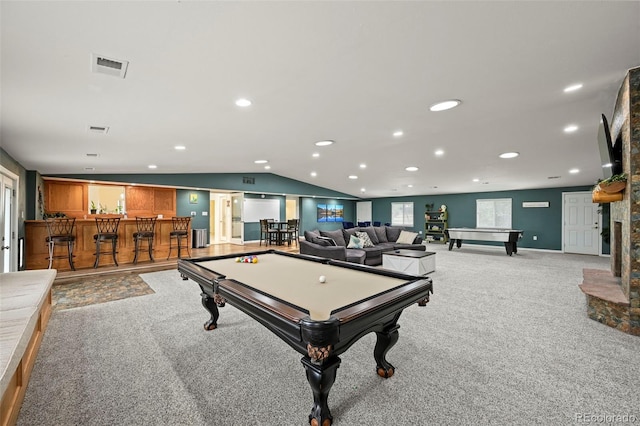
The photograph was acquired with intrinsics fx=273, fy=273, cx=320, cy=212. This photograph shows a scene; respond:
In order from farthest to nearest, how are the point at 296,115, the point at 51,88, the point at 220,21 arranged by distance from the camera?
the point at 296,115, the point at 51,88, the point at 220,21

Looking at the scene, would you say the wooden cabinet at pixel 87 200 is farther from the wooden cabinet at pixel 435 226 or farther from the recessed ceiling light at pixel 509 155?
the wooden cabinet at pixel 435 226

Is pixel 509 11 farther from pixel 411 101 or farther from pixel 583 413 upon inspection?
pixel 583 413

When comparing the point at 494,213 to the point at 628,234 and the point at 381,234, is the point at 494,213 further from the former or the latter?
the point at 628,234

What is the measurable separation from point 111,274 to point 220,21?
18.8 ft

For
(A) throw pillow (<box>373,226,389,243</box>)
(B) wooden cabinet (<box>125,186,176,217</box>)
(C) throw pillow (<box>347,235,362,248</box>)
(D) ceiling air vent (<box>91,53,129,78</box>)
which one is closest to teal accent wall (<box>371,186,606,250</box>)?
(A) throw pillow (<box>373,226,389,243</box>)

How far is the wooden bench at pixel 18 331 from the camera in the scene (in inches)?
57.8

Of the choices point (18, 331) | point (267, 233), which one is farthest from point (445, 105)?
point (267, 233)

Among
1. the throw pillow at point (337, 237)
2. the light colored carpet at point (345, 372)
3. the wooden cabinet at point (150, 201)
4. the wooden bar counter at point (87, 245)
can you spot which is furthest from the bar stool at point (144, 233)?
the throw pillow at point (337, 237)

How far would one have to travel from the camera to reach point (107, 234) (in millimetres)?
5809

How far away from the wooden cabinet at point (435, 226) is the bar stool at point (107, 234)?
1043 centimetres

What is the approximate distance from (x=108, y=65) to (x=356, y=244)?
5.55 meters

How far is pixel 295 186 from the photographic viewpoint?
34.0 feet

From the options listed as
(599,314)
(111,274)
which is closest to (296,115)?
(599,314)

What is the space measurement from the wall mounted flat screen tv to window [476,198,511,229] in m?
7.29
